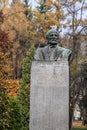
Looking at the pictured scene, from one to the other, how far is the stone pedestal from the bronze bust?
0.58ft

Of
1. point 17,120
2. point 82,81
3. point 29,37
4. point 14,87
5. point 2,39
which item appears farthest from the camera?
point 29,37

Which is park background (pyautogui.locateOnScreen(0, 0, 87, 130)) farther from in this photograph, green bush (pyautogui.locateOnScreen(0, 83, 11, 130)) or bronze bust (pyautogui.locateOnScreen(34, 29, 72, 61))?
bronze bust (pyautogui.locateOnScreen(34, 29, 72, 61))

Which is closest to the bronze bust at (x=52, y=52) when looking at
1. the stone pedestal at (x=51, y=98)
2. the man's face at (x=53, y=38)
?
the man's face at (x=53, y=38)

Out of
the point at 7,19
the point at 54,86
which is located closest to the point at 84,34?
the point at 7,19

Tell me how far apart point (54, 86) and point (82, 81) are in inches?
814

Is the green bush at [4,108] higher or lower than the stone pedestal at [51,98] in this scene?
lower

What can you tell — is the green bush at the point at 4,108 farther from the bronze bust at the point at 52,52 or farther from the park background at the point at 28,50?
the bronze bust at the point at 52,52

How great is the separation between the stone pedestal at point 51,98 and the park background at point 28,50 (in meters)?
5.70

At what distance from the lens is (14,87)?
24.1 meters

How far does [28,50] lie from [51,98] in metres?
19.7

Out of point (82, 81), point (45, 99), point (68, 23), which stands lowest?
point (82, 81)

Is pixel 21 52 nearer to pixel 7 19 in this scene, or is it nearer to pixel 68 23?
pixel 7 19

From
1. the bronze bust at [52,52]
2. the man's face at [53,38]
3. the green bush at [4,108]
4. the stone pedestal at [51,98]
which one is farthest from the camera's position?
the green bush at [4,108]

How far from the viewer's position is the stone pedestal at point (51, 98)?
802cm
